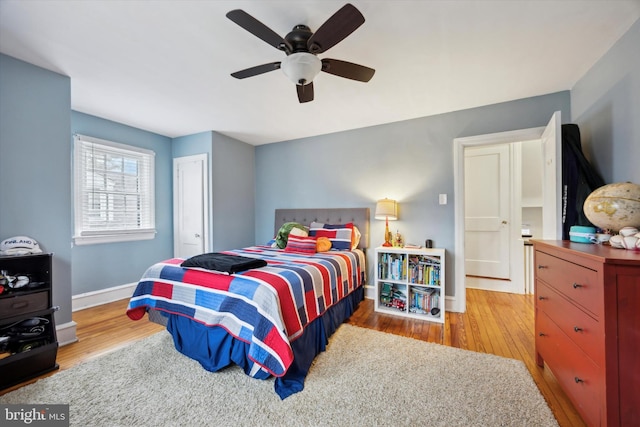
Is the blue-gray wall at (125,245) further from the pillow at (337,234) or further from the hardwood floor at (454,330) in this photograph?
the pillow at (337,234)

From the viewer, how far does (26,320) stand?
1.89m

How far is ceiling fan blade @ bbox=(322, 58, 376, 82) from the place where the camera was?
5.49 feet

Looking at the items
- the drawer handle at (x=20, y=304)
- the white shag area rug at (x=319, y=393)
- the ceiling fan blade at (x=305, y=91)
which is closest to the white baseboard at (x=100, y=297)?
the drawer handle at (x=20, y=304)

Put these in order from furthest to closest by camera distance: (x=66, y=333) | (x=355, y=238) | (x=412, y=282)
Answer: (x=355, y=238), (x=412, y=282), (x=66, y=333)

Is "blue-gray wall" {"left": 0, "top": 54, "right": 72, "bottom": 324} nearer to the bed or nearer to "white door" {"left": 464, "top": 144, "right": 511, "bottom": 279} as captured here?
the bed

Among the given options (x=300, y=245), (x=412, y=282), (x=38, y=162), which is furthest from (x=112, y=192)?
(x=412, y=282)

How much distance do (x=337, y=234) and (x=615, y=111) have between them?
103 inches

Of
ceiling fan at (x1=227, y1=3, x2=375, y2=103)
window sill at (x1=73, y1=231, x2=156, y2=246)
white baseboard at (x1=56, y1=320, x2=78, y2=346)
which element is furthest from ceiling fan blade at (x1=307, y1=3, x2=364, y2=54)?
window sill at (x1=73, y1=231, x2=156, y2=246)

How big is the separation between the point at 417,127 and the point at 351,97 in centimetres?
108

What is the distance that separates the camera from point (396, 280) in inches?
115

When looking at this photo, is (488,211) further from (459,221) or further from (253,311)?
(253,311)

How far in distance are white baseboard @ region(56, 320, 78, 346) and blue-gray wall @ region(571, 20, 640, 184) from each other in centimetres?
444

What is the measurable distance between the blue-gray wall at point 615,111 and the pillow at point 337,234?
2.33m

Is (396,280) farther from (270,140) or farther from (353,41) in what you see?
(270,140)
